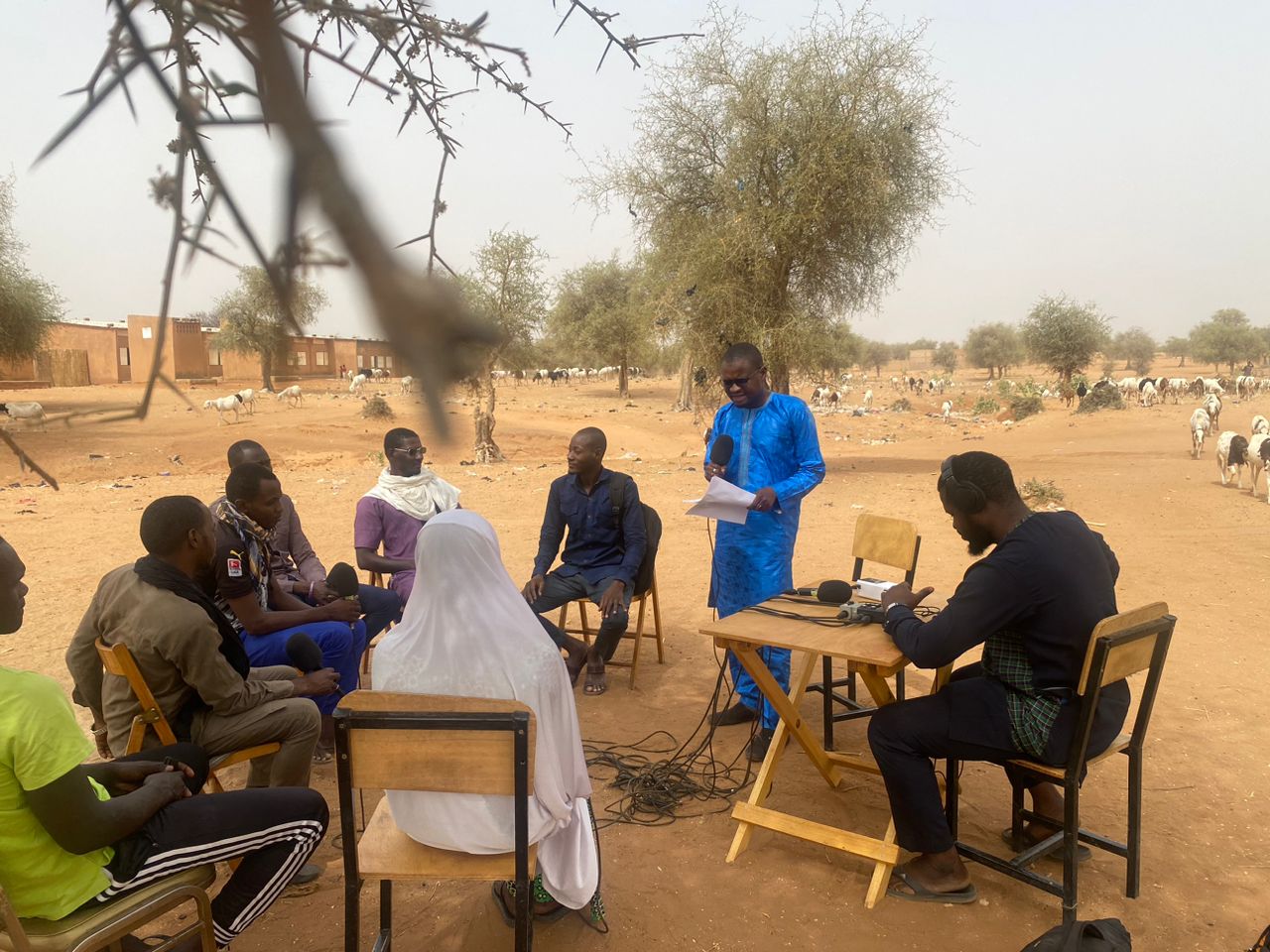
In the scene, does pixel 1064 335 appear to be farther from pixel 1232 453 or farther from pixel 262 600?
pixel 262 600

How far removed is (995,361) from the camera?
5862cm

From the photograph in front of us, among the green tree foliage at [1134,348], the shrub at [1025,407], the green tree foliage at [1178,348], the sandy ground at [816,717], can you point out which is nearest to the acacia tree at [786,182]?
the sandy ground at [816,717]

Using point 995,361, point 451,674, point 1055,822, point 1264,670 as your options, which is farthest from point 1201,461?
point 995,361

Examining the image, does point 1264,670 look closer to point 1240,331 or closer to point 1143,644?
point 1143,644

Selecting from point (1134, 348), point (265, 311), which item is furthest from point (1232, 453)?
point (1134, 348)

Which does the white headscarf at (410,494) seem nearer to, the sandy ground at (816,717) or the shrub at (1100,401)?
the sandy ground at (816,717)

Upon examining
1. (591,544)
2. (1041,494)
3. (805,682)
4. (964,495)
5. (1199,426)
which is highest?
(964,495)

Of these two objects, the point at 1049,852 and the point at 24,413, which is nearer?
the point at 24,413

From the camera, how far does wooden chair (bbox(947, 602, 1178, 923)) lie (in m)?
2.79

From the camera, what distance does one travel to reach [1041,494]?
12.0m

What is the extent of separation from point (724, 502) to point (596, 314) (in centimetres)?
3297

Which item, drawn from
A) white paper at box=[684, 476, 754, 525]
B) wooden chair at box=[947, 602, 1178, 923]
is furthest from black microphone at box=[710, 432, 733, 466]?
wooden chair at box=[947, 602, 1178, 923]

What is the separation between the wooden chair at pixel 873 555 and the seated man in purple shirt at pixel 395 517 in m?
2.54

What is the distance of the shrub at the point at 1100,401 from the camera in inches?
1111
